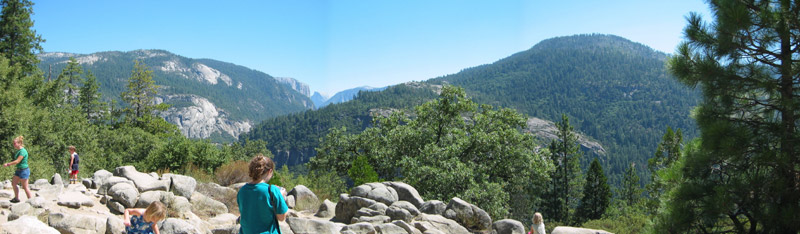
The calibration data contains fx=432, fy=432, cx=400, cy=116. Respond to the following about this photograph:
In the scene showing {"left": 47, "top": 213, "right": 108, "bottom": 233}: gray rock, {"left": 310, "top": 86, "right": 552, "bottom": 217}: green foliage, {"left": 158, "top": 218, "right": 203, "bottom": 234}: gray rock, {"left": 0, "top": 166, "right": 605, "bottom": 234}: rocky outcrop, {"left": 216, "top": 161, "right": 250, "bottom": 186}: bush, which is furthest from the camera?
{"left": 310, "top": 86, "right": 552, "bottom": 217}: green foliage

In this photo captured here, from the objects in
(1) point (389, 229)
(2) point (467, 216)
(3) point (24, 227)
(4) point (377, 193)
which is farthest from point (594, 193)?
(3) point (24, 227)

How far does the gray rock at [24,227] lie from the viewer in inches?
269

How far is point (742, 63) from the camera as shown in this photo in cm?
654

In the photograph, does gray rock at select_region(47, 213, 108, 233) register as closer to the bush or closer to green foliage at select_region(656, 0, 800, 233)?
the bush

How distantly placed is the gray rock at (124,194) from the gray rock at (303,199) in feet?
14.3

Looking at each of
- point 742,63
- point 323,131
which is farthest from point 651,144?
point 742,63

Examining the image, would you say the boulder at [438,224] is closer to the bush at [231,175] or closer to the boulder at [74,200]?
the bush at [231,175]

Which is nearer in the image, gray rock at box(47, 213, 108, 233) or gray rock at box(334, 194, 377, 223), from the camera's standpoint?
gray rock at box(47, 213, 108, 233)

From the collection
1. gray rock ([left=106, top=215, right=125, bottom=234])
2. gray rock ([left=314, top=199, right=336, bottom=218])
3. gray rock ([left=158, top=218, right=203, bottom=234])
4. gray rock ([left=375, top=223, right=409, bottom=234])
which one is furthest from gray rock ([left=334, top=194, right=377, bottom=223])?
gray rock ([left=106, top=215, right=125, bottom=234])

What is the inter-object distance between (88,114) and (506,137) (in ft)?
148

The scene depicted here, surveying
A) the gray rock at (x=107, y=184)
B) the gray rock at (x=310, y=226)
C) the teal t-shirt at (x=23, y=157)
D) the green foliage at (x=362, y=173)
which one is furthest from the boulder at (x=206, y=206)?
the green foliage at (x=362, y=173)

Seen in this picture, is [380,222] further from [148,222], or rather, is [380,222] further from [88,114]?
[88,114]

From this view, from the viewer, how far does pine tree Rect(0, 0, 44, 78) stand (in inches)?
1142

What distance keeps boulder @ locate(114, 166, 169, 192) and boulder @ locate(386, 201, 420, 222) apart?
6.01 metres
